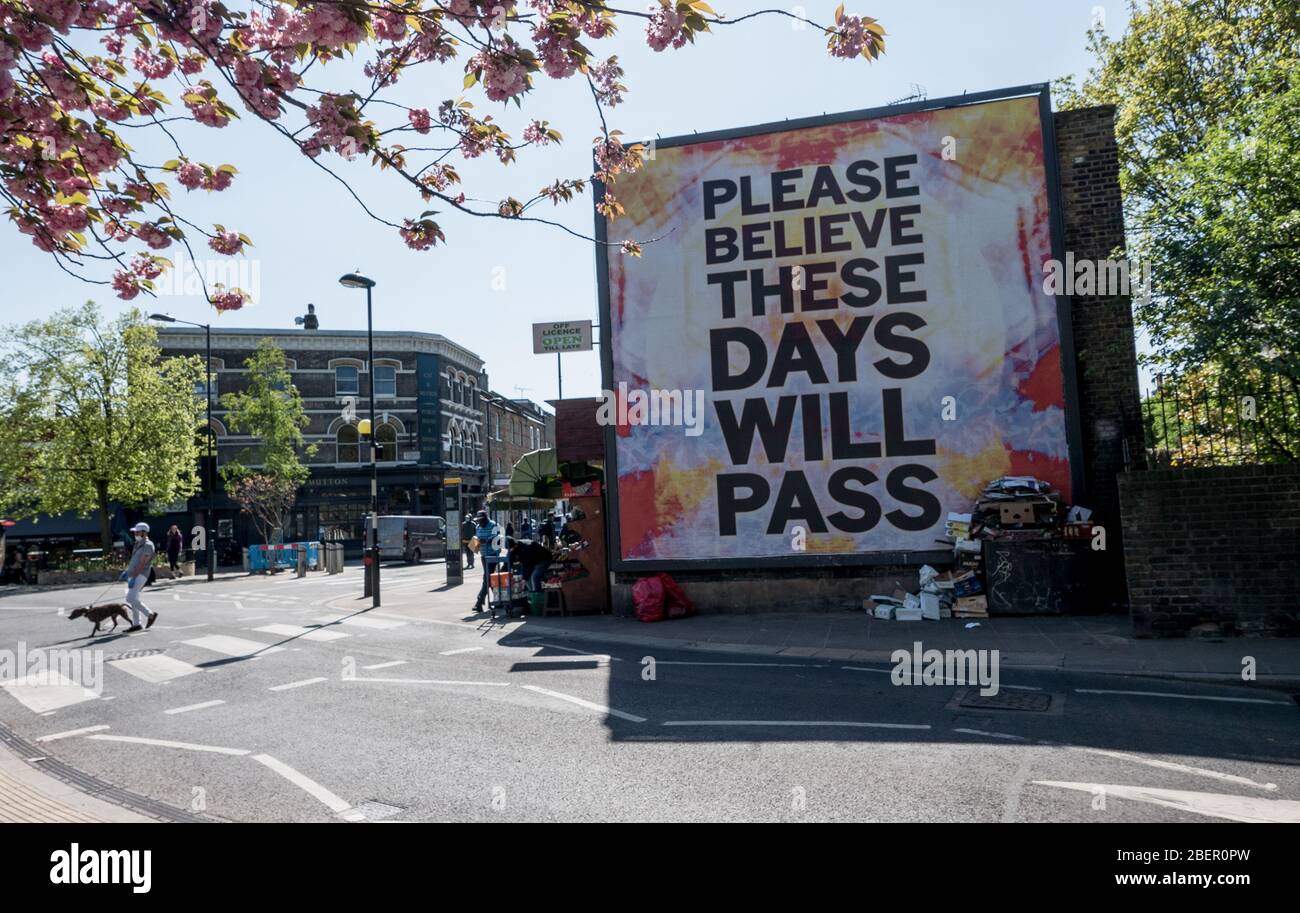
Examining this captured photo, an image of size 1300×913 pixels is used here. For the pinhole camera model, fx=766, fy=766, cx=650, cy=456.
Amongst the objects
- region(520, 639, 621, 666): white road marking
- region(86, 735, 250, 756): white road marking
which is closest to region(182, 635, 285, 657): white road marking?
region(520, 639, 621, 666): white road marking

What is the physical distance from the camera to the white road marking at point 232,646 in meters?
11.8

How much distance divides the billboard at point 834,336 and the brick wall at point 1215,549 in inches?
114

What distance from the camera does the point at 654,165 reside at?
49.5 ft

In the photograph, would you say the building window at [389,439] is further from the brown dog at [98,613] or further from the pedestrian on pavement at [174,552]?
the brown dog at [98,613]

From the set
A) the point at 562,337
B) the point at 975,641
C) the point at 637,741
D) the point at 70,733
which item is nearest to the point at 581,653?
the point at 637,741

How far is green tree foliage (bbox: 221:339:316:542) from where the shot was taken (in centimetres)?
3909

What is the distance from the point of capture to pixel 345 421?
43125 millimetres

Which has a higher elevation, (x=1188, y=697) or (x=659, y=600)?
(x=659, y=600)

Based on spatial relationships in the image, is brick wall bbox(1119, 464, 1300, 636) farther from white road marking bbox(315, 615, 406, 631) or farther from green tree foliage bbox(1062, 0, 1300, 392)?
white road marking bbox(315, 615, 406, 631)

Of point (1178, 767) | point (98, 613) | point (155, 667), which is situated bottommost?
point (155, 667)

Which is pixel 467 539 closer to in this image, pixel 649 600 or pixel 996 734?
pixel 649 600

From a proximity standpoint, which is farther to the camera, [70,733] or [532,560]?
[532,560]

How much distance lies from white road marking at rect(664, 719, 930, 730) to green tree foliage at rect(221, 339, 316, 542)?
3705 cm

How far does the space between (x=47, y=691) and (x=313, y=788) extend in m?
6.43
